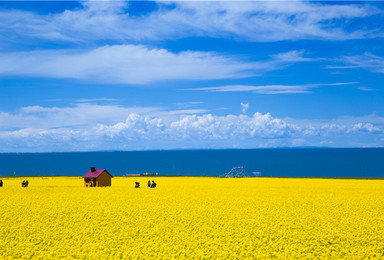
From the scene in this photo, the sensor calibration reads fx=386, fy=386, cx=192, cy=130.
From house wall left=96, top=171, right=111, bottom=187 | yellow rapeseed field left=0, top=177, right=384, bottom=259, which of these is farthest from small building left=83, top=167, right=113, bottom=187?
yellow rapeseed field left=0, top=177, right=384, bottom=259

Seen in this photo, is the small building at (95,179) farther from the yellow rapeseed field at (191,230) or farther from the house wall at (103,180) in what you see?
A: the yellow rapeseed field at (191,230)

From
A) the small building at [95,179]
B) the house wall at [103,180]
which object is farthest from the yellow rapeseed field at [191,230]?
the house wall at [103,180]

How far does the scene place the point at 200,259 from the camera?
2034 cm

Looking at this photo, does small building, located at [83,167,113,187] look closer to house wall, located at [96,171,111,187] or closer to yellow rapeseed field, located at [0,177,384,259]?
house wall, located at [96,171,111,187]

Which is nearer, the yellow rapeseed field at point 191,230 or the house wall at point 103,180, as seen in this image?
the yellow rapeseed field at point 191,230

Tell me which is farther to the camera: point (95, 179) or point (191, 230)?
point (95, 179)

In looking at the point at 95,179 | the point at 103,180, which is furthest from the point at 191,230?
the point at 103,180

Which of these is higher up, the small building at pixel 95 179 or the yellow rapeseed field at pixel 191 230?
the small building at pixel 95 179

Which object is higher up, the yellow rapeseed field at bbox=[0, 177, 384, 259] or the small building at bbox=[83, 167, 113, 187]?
the small building at bbox=[83, 167, 113, 187]

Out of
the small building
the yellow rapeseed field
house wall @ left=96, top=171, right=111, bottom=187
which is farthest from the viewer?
house wall @ left=96, top=171, right=111, bottom=187

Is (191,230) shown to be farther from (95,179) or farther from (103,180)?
(103,180)

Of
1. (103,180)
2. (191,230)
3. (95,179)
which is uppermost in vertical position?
(95,179)

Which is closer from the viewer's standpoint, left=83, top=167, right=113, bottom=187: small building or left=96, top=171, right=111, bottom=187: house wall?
left=83, top=167, right=113, bottom=187: small building

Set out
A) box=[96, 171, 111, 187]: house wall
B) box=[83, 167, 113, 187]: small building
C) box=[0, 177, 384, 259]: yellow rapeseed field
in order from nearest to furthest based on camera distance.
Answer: box=[0, 177, 384, 259]: yellow rapeseed field → box=[83, 167, 113, 187]: small building → box=[96, 171, 111, 187]: house wall
